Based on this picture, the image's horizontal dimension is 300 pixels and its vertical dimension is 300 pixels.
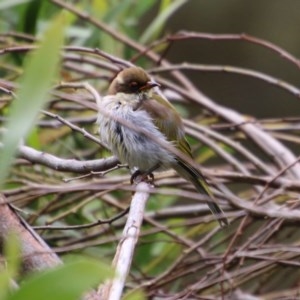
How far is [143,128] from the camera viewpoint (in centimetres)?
350

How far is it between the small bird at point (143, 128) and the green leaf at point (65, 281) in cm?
194

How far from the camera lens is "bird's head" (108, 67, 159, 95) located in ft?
11.2

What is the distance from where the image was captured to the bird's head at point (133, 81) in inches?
135

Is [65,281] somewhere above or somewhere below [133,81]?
below

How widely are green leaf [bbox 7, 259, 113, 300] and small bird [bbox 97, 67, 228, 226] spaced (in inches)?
76.5

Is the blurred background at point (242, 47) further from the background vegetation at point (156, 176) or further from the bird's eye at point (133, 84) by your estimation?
the bird's eye at point (133, 84)

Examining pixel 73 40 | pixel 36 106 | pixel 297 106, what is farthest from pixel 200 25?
pixel 36 106

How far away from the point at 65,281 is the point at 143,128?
7.35ft

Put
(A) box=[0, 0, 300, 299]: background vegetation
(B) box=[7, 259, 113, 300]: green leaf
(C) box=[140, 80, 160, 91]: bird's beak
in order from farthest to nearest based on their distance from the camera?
(C) box=[140, 80, 160, 91]: bird's beak < (A) box=[0, 0, 300, 299]: background vegetation < (B) box=[7, 259, 113, 300]: green leaf

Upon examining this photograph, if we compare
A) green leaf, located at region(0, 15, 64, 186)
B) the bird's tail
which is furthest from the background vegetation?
green leaf, located at region(0, 15, 64, 186)

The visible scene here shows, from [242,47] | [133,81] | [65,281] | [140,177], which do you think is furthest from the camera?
[242,47]

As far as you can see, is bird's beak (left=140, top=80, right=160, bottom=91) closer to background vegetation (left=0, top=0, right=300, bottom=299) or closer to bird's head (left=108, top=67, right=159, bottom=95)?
bird's head (left=108, top=67, right=159, bottom=95)

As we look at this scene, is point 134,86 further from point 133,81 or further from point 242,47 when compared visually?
point 242,47

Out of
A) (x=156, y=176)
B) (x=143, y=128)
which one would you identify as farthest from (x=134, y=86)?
(x=156, y=176)
